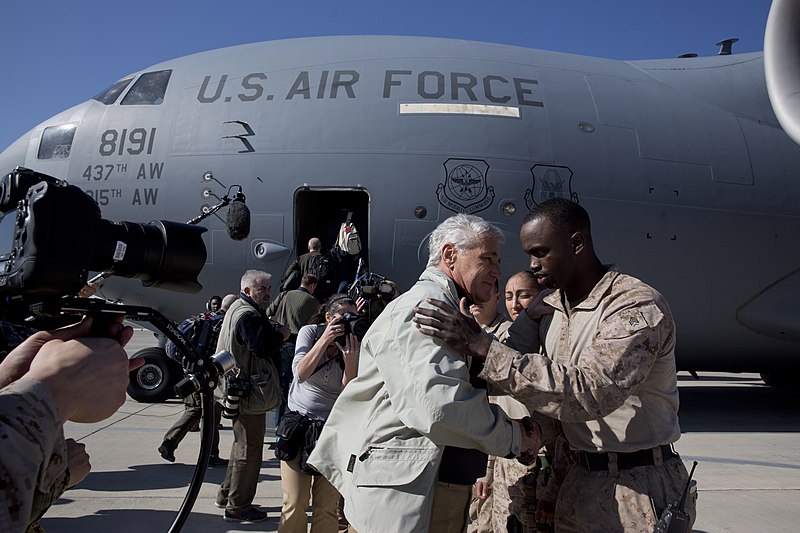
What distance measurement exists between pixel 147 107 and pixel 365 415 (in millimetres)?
7339

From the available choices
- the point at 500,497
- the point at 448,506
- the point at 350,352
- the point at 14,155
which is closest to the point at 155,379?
the point at 14,155

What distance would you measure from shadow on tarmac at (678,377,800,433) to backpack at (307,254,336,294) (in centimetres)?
477

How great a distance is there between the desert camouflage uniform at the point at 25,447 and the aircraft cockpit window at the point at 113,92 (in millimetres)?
8482

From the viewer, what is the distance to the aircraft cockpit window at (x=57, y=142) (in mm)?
8555

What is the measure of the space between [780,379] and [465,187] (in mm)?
8750

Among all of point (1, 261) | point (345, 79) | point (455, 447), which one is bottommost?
point (455, 447)

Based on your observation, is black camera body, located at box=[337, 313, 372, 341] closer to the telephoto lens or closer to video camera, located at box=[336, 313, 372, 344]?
video camera, located at box=[336, 313, 372, 344]

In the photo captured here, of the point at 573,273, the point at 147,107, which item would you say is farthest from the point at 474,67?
the point at 573,273

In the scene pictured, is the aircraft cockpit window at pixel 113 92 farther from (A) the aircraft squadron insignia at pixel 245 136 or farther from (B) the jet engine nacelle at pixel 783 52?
(B) the jet engine nacelle at pixel 783 52

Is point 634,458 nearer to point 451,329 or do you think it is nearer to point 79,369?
point 451,329

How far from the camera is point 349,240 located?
7.87m

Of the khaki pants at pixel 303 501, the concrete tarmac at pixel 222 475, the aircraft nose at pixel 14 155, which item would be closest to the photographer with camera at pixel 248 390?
the concrete tarmac at pixel 222 475

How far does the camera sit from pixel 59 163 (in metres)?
8.49

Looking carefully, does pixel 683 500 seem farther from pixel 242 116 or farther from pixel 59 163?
pixel 59 163
